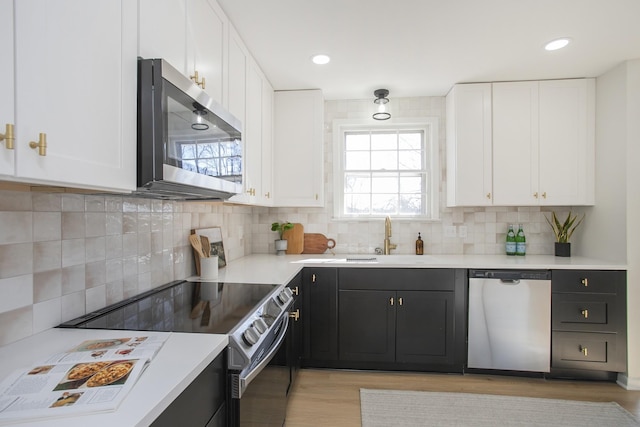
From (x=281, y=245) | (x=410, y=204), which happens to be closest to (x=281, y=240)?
(x=281, y=245)

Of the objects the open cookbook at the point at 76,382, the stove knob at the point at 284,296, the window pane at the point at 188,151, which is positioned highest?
the window pane at the point at 188,151

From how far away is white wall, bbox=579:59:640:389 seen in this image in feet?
8.11

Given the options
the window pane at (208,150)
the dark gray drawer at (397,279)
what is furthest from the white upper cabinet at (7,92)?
the dark gray drawer at (397,279)

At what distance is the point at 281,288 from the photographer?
188 cm

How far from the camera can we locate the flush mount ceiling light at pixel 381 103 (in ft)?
10.2

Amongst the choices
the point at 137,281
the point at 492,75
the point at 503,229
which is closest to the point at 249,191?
the point at 137,281

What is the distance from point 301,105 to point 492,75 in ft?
5.35

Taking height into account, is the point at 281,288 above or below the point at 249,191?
below

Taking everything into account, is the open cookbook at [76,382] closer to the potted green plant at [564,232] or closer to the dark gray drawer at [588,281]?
the dark gray drawer at [588,281]

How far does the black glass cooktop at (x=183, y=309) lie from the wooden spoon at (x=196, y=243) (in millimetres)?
308

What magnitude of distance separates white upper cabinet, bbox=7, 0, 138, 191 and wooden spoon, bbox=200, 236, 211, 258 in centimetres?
119

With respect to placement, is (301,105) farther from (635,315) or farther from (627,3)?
(635,315)

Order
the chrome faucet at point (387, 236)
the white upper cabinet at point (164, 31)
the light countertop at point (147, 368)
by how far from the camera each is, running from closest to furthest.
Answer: the light countertop at point (147, 368)
the white upper cabinet at point (164, 31)
the chrome faucet at point (387, 236)

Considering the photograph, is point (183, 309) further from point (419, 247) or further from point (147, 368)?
point (419, 247)
